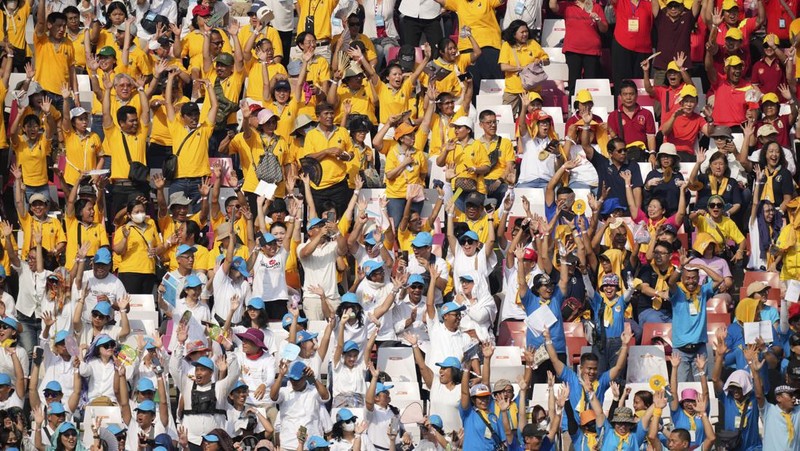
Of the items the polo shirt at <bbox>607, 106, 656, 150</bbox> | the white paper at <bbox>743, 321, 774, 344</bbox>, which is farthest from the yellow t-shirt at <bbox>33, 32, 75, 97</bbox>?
the white paper at <bbox>743, 321, 774, 344</bbox>

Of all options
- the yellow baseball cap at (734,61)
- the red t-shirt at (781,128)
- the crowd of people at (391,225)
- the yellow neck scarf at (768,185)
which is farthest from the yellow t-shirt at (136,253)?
the yellow baseball cap at (734,61)

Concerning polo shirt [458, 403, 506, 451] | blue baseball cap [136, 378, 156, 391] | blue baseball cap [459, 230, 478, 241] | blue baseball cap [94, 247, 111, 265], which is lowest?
polo shirt [458, 403, 506, 451]

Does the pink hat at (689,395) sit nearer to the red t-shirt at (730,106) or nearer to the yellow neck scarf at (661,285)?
the yellow neck scarf at (661,285)

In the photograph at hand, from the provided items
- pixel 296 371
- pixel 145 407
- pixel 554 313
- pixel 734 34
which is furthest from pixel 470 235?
pixel 734 34

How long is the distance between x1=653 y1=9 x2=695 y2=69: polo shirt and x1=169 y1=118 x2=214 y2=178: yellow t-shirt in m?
5.50

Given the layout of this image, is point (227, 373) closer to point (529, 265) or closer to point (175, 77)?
point (529, 265)

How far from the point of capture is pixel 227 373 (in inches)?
755

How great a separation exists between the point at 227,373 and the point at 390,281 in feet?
7.40

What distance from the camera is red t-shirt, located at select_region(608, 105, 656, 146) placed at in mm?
23219

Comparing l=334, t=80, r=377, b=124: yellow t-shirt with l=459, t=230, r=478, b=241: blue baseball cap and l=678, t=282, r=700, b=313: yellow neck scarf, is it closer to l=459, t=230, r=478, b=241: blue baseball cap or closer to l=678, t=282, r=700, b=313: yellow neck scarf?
l=459, t=230, r=478, b=241: blue baseball cap

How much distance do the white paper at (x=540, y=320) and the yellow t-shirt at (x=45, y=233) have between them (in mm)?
4912

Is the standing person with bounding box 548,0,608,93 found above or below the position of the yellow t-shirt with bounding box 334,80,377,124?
above

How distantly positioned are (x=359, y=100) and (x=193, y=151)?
2203 millimetres

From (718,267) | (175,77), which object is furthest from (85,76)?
(718,267)
